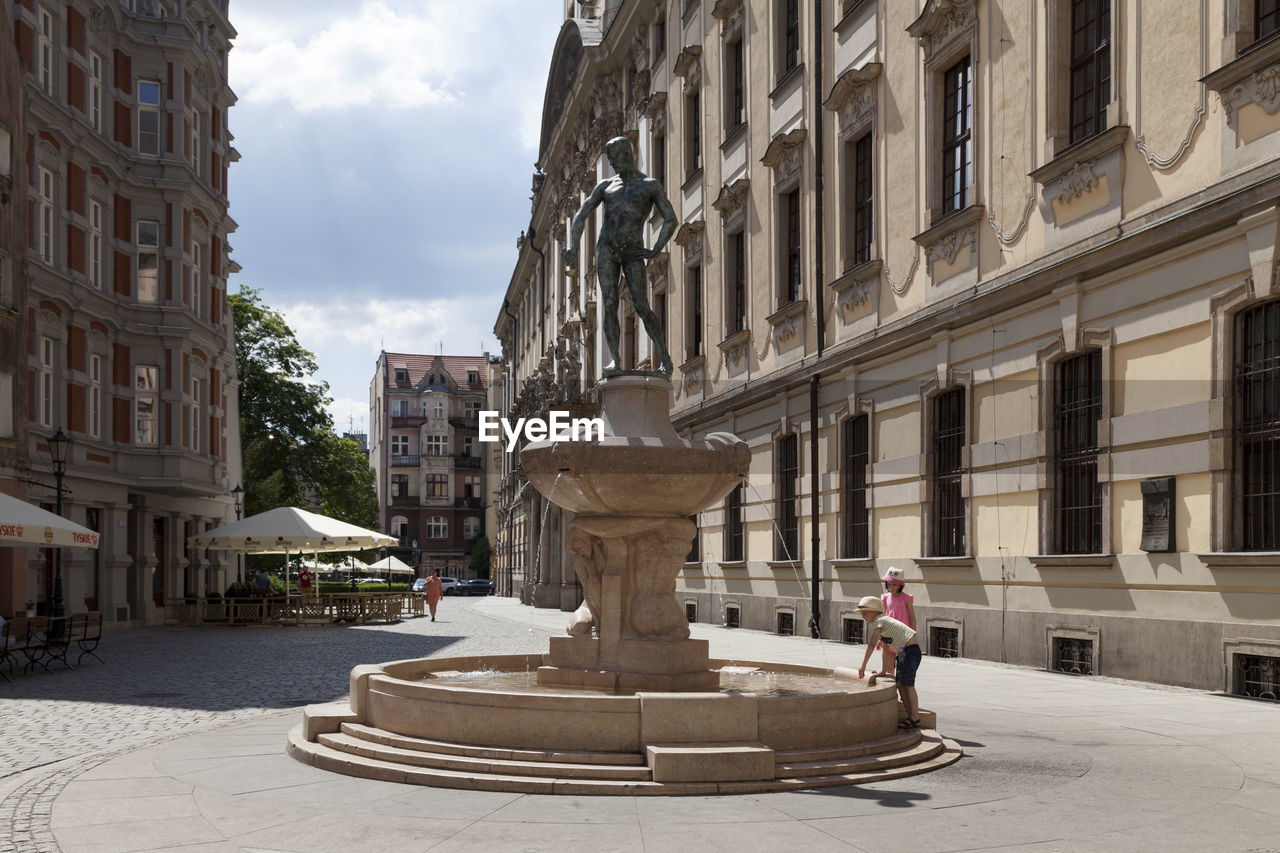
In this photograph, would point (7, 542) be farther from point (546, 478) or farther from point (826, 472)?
point (826, 472)

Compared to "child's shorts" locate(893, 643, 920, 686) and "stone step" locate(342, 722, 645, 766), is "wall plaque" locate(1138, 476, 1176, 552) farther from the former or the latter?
"stone step" locate(342, 722, 645, 766)

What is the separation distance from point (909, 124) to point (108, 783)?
16.4 metres

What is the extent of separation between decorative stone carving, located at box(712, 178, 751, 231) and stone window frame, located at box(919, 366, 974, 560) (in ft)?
31.9

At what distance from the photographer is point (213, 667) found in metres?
19.5

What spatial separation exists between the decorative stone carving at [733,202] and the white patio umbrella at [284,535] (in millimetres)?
11691

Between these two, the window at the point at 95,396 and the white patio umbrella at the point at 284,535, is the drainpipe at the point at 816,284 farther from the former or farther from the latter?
the window at the point at 95,396

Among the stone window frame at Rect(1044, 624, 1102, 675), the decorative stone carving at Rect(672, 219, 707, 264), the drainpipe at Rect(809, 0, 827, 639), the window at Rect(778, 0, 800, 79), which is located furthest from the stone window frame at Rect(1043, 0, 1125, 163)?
the decorative stone carving at Rect(672, 219, 707, 264)

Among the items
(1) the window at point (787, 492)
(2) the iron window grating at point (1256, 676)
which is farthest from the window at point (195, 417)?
(2) the iron window grating at point (1256, 676)

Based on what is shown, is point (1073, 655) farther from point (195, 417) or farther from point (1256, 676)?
point (195, 417)

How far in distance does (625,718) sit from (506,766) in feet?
2.75

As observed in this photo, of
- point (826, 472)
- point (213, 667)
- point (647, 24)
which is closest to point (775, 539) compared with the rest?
point (826, 472)

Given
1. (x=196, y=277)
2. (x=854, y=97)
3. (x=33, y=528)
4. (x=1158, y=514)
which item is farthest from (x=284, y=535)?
(x=1158, y=514)

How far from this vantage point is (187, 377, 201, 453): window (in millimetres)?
34188

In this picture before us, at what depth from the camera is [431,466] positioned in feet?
373
